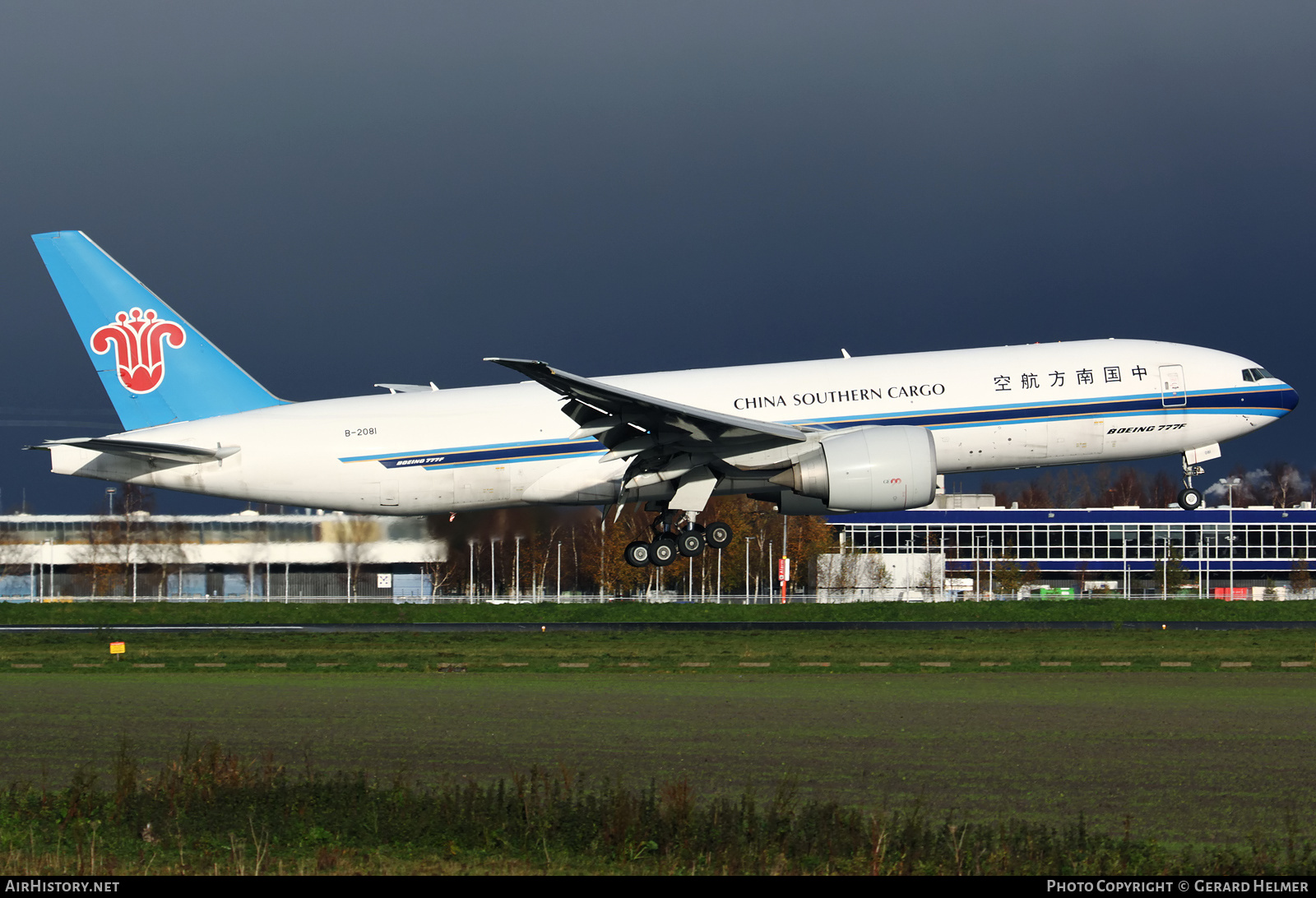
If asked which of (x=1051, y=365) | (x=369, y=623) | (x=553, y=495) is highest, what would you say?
(x=1051, y=365)

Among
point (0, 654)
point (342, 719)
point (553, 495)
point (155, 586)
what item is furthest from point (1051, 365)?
point (155, 586)

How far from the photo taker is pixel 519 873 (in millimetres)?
11273

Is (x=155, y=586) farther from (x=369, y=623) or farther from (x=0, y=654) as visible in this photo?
(x=0, y=654)

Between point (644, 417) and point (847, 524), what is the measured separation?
260ft

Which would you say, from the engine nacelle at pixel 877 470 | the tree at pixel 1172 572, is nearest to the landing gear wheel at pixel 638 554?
the engine nacelle at pixel 877 470

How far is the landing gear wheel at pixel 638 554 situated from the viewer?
32.7 metres

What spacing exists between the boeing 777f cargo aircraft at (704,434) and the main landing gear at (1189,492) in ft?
1.28

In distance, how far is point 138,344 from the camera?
34875 millimetres

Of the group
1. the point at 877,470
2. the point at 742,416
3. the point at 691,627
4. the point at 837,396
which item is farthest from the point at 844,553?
the point at 877,470

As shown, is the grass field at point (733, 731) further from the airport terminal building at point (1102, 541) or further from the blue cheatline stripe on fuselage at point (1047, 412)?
the airport terminal building at point (1102, 541)

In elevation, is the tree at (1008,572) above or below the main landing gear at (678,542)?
below

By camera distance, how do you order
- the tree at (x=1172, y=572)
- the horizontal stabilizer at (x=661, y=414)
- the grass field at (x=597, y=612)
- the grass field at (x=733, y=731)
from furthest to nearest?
the tree at (x=1172, y=572), the grass field at (x=597, y=612), the horizontal stabilizer at (x=661, y=414), the grass field at (x=733, y=731)

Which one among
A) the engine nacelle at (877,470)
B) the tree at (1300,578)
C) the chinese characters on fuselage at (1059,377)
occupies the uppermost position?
the chinese characters on fuselage at (1059,377)

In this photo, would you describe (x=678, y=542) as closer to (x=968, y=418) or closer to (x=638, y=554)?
(x=638, y=554)
